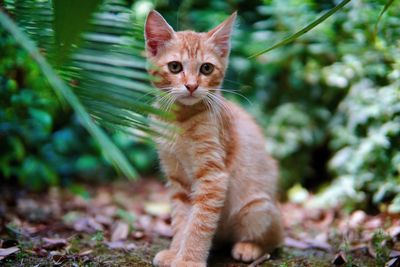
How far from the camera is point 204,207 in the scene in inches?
81.9

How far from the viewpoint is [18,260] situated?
2.01 metres

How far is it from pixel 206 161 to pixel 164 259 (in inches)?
19.3

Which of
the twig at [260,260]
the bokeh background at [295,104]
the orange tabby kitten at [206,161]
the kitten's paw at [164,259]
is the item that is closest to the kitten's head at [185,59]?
the orange tabby kitten at [206,161]

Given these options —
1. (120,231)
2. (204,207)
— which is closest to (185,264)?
(204,207)

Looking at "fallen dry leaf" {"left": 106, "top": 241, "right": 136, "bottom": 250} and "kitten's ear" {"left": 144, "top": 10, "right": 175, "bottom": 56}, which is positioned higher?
"kitten's ear" {"left": 144, "top": 10, "right": 175, "bottom": 56}

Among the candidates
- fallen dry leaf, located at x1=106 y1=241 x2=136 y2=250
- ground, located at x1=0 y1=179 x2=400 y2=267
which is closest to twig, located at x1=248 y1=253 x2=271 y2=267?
ground, located at x1=0 y1=179 x2=400 y2=267

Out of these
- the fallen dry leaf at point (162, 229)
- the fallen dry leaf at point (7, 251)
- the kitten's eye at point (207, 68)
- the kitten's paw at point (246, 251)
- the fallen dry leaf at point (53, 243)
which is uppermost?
the kitten's eye at point (207, 68)

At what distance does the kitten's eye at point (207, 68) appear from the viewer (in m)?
2.17

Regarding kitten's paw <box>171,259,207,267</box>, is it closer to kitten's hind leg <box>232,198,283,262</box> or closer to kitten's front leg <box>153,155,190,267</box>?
kitten's front leg <box>153,155,190,267</box>

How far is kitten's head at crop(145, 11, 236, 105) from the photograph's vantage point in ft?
6.81

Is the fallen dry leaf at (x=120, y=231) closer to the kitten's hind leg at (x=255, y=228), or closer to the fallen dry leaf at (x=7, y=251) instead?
the fallen dry leaf at (x=7, y=251)

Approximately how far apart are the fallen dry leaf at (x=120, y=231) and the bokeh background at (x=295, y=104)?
0.47 m

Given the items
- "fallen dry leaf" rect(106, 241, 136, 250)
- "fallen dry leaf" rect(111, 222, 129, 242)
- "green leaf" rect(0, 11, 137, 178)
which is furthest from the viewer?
"fallen dry leaf" rect(111, 222, 129, 242)

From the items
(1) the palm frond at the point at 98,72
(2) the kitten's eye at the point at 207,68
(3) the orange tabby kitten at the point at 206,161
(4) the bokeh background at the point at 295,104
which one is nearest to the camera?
(1) the palm frond at the point at 98,72
